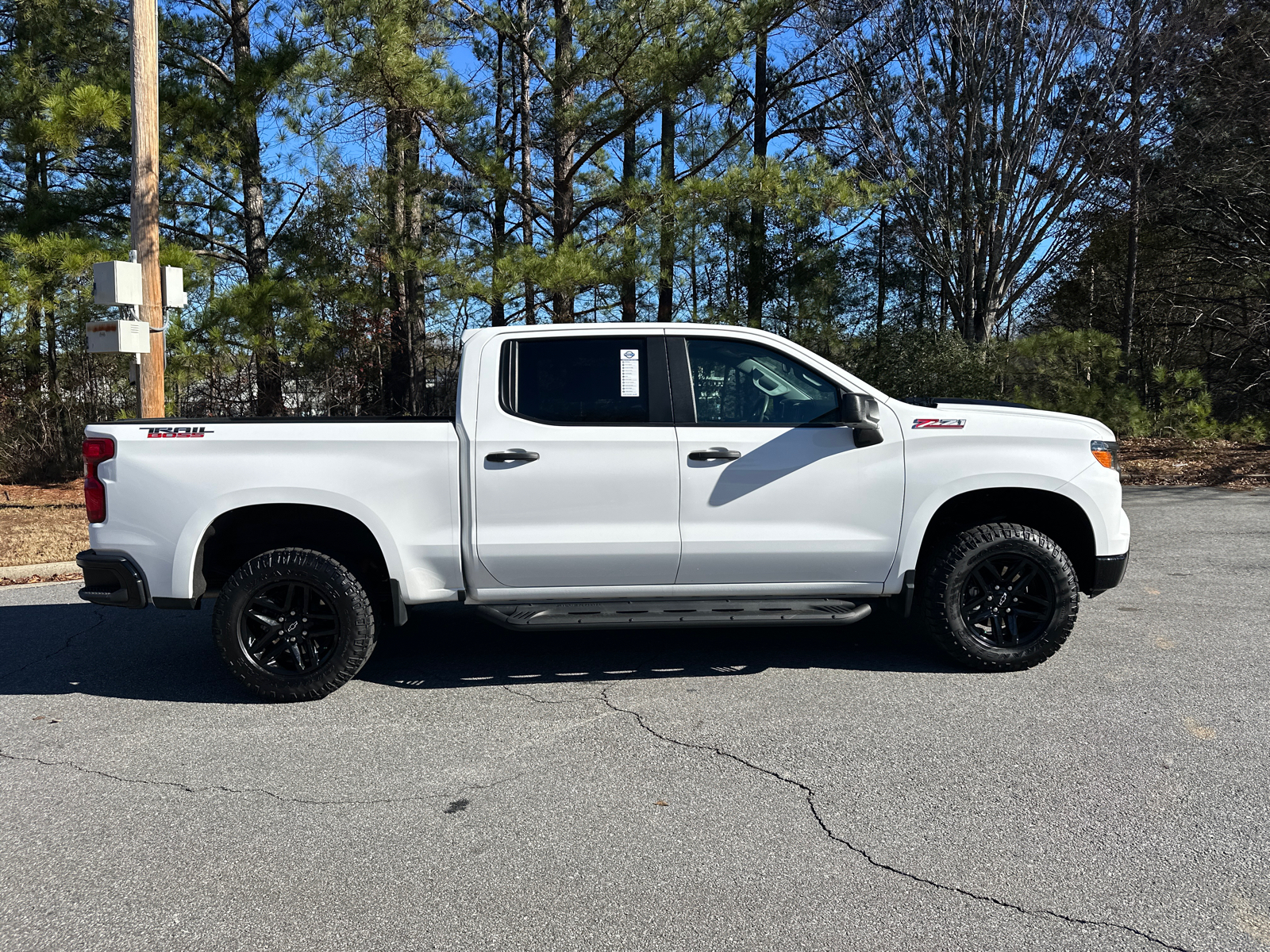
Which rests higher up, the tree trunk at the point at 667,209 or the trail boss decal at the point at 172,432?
the tree trunk at the point at 667,209

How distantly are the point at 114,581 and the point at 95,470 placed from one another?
0.58 meters

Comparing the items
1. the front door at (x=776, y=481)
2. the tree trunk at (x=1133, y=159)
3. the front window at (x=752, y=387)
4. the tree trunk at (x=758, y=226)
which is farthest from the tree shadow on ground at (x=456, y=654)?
the tree trunk at (x=1133, y=159)

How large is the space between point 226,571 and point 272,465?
93 cm

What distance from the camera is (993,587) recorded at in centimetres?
521

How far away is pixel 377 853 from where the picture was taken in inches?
130

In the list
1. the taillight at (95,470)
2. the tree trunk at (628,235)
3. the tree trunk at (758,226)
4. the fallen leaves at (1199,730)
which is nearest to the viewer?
the fallen leaves at (1199,730)

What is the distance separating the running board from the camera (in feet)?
15.8

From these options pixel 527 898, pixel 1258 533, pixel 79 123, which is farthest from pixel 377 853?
pixel 79 123

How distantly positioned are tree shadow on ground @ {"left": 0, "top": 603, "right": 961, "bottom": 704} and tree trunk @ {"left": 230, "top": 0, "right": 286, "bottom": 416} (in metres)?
8.40

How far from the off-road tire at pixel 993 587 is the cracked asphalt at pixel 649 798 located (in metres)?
0.14

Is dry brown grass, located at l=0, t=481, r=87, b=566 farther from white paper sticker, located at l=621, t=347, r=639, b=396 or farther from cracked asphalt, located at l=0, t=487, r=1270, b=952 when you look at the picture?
white paper sticker, located at l=621, t=347, r=639, b=396

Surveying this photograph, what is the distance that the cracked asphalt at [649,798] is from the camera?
2887 mm

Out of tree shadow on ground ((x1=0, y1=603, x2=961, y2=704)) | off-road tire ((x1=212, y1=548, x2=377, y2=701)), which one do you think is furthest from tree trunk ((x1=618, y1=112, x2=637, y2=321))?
off-road tire ((x1=212, y1=548, x2=377, y2=701))

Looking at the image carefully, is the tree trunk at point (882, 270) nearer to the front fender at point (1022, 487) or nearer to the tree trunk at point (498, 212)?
the tree trunk at point (498, 212)
